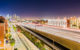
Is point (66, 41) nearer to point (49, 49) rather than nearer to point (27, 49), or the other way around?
point (49, 49)

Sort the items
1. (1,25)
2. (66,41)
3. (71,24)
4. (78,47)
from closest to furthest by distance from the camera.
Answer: (1,25) → (78,47) → (66,41) → (71,24)

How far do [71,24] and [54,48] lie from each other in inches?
812

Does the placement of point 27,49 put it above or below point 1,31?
below

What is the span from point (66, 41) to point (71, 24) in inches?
818

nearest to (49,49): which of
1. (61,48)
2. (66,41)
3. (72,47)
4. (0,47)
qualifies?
(61,48)

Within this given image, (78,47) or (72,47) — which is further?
(72,47)

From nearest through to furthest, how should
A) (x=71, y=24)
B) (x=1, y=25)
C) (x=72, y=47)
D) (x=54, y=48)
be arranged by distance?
(x=1, y=25), (x=72, y=47), (x=54, y=48), (x=71, y=24)

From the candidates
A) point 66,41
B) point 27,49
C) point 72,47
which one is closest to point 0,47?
point 27,49

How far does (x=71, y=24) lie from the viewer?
107ft

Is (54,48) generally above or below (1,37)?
below

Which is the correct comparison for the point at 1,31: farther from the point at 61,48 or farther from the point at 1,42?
the point at 61,48

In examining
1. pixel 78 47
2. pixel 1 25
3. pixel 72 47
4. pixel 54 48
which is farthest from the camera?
pixel 54 48

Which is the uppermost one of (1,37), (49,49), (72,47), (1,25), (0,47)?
(1,25)

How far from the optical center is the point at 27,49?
37.0ft
